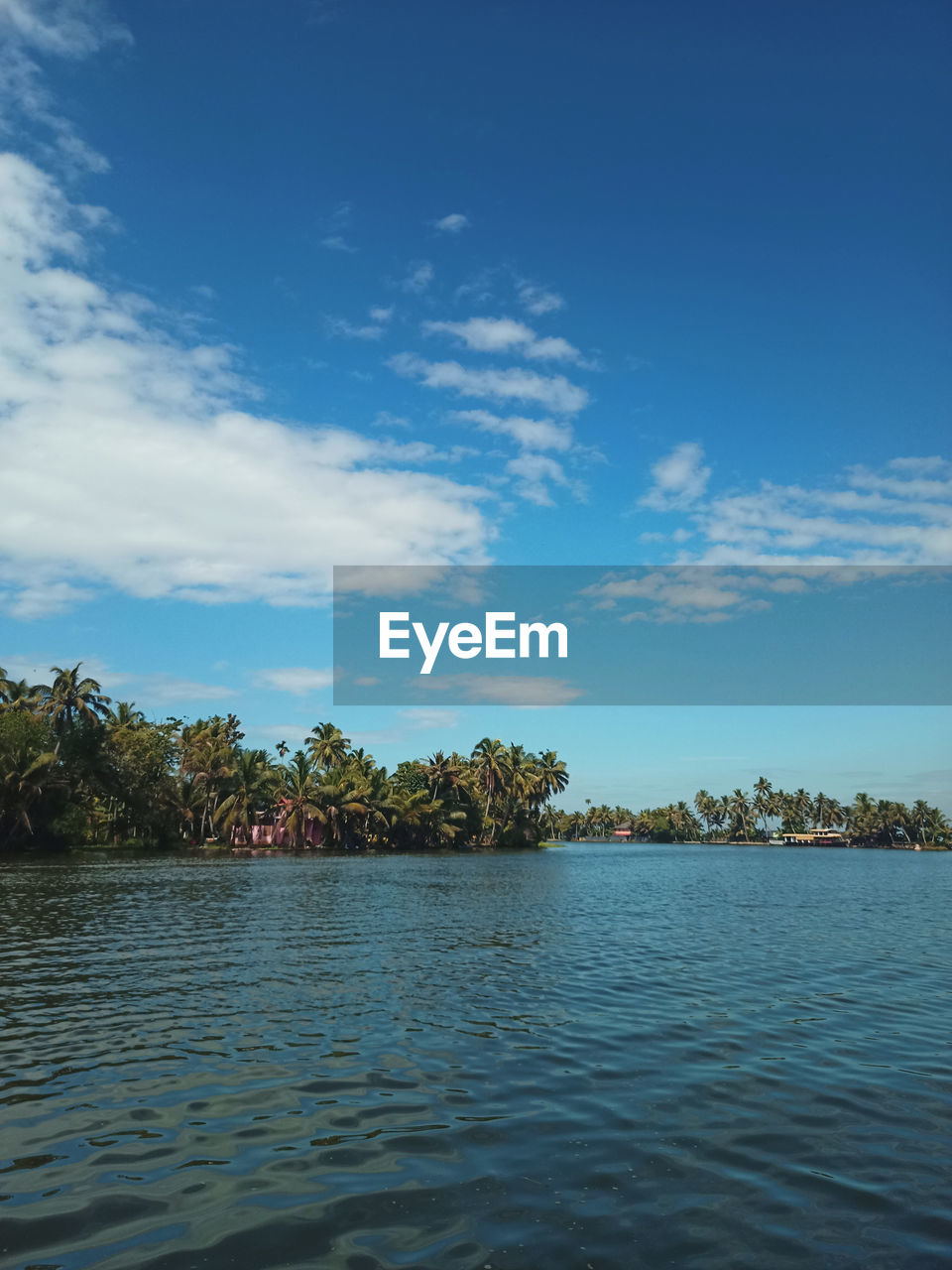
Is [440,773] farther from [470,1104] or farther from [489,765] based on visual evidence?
[470,1104]

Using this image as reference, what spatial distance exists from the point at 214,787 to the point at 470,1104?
103 metres

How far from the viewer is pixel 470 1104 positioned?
36.2ft

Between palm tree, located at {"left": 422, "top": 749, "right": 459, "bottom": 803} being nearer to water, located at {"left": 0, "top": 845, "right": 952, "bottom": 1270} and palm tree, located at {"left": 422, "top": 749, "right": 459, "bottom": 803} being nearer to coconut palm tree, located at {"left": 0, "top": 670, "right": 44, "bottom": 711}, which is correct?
coconut palm tree, located at {"left": 0, "top": 670, "right": 44, "bottom": 711}

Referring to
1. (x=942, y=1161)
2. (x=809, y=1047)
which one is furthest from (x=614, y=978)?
(x=942, y=1161)

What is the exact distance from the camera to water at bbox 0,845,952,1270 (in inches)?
292

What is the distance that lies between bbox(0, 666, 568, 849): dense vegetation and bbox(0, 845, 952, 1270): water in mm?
63582

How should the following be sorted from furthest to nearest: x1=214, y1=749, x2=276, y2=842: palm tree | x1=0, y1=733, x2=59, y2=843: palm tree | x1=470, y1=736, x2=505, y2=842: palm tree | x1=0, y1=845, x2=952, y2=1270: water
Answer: x1=470, y1=736, x2=505, y2=842: palm tree → x1=214, y1=749, x2=276, y2=842: palm tree → x1=0, y1=733, x2=59, y2=843: palm tree → x1=0, y1=845, x2=952, y2=1270: water

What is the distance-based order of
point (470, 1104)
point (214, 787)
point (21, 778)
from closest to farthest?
point (470, 1104), point (21, 778), point (214, 787)

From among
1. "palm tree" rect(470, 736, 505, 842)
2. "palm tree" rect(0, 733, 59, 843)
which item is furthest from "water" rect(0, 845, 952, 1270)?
"palm tree" rect(470, 736, 505, 842)

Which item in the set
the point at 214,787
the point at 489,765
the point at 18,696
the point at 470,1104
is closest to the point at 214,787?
the point at 214,787

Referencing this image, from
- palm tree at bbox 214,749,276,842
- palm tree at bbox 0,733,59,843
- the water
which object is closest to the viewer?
the water

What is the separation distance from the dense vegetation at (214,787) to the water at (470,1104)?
63.6m

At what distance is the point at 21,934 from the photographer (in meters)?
26.3

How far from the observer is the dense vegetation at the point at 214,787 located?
267ft
